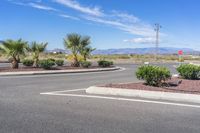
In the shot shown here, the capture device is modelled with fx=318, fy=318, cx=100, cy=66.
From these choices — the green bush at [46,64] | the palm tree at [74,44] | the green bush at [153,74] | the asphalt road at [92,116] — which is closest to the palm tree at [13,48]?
the green bush at [46,64]

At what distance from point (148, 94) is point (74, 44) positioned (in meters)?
23.9

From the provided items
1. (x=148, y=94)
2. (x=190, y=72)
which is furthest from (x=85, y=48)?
(x=148, y=94)

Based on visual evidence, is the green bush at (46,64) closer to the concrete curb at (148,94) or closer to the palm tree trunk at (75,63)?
the palm tree trunk at (75,63)

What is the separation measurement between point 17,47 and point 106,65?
43.0 feet

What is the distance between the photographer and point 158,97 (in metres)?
12.0

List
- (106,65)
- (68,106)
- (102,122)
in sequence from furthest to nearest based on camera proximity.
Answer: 1. (106,65)
2. (68,106)
3. (102,122)

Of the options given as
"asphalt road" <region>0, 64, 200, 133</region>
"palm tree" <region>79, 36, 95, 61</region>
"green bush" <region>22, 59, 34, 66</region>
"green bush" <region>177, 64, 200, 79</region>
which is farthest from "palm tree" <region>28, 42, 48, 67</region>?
"asphalt road" <region>0, 64, 200, 133</region>

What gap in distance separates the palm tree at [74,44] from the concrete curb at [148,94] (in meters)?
21.6

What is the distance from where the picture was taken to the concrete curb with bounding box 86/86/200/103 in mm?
11617

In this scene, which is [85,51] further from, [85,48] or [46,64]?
[46,64]

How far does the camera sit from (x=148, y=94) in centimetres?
1236

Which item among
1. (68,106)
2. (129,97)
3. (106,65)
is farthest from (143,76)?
(106,65)

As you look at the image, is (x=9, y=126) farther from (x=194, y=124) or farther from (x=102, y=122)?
(x=194, y=124)

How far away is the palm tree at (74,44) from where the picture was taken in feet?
115
